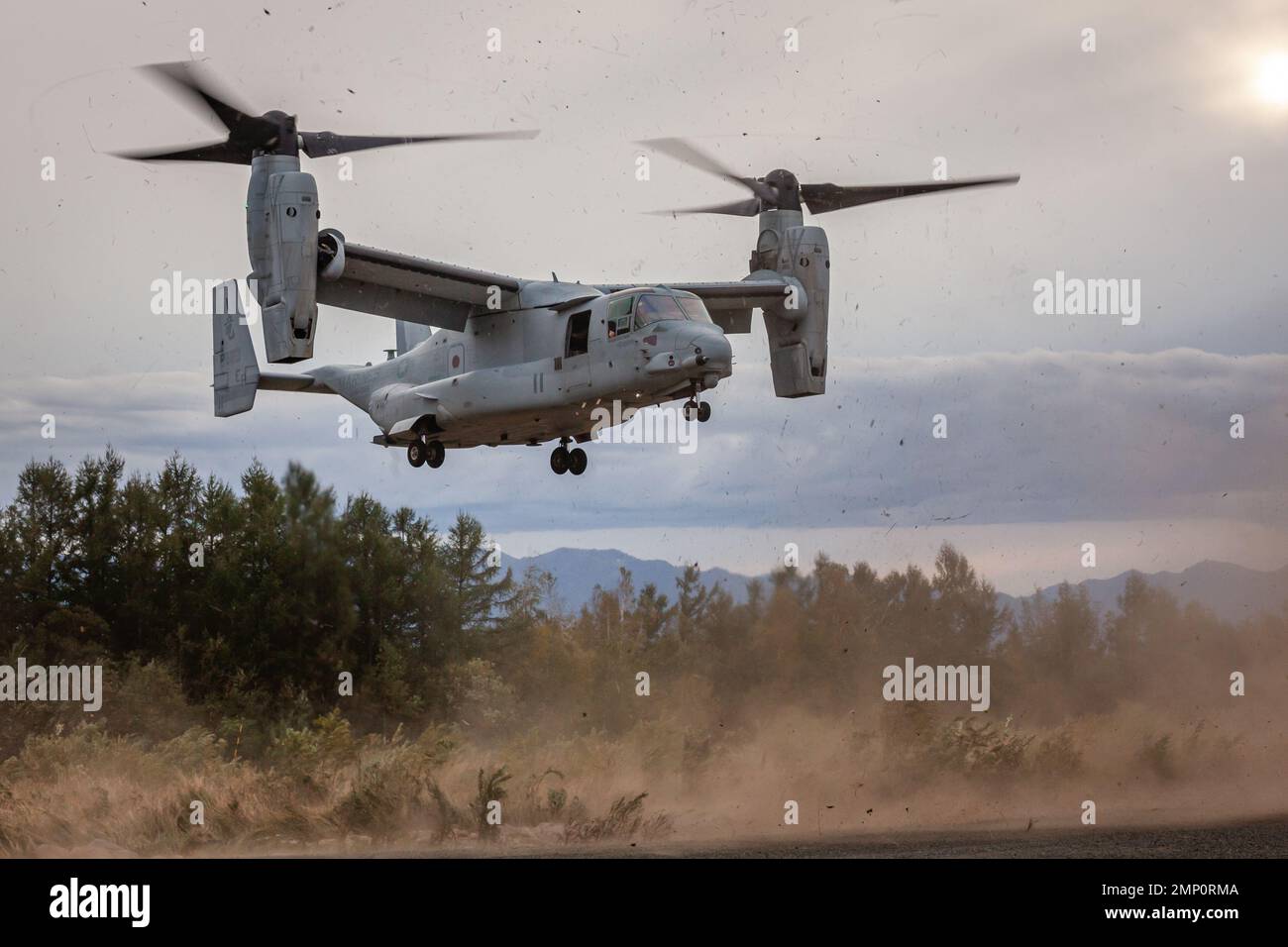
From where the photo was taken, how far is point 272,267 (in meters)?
20.1

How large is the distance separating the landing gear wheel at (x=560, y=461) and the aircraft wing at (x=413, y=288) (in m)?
2.47

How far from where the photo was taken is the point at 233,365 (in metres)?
23.3

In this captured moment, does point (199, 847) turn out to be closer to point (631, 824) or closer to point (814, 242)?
point (631, 824)

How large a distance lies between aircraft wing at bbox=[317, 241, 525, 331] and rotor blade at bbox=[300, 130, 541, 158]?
4.81 ft

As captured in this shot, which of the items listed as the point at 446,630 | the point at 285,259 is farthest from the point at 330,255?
the point at 446,630

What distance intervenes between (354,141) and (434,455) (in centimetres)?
541

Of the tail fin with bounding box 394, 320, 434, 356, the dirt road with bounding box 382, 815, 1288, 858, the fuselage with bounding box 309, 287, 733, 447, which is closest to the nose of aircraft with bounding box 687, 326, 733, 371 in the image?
the fuselage with bounding box 309, 287, 733, 447

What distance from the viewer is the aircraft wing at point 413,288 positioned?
22.6 metres

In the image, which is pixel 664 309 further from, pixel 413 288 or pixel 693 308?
pixel 413 288

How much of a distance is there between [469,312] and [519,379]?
6.63 ft

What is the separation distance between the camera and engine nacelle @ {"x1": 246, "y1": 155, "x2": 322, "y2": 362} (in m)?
20.0

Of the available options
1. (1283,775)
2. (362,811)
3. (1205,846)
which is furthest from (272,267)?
(1283,775)

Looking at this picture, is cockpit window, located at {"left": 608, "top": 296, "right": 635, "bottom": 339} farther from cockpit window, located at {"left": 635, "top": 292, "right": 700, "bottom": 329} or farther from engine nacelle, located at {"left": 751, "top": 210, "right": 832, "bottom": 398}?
engine nacelle, located at {"left": 751, "top": 210, "right": 832, "bottom": 398}
